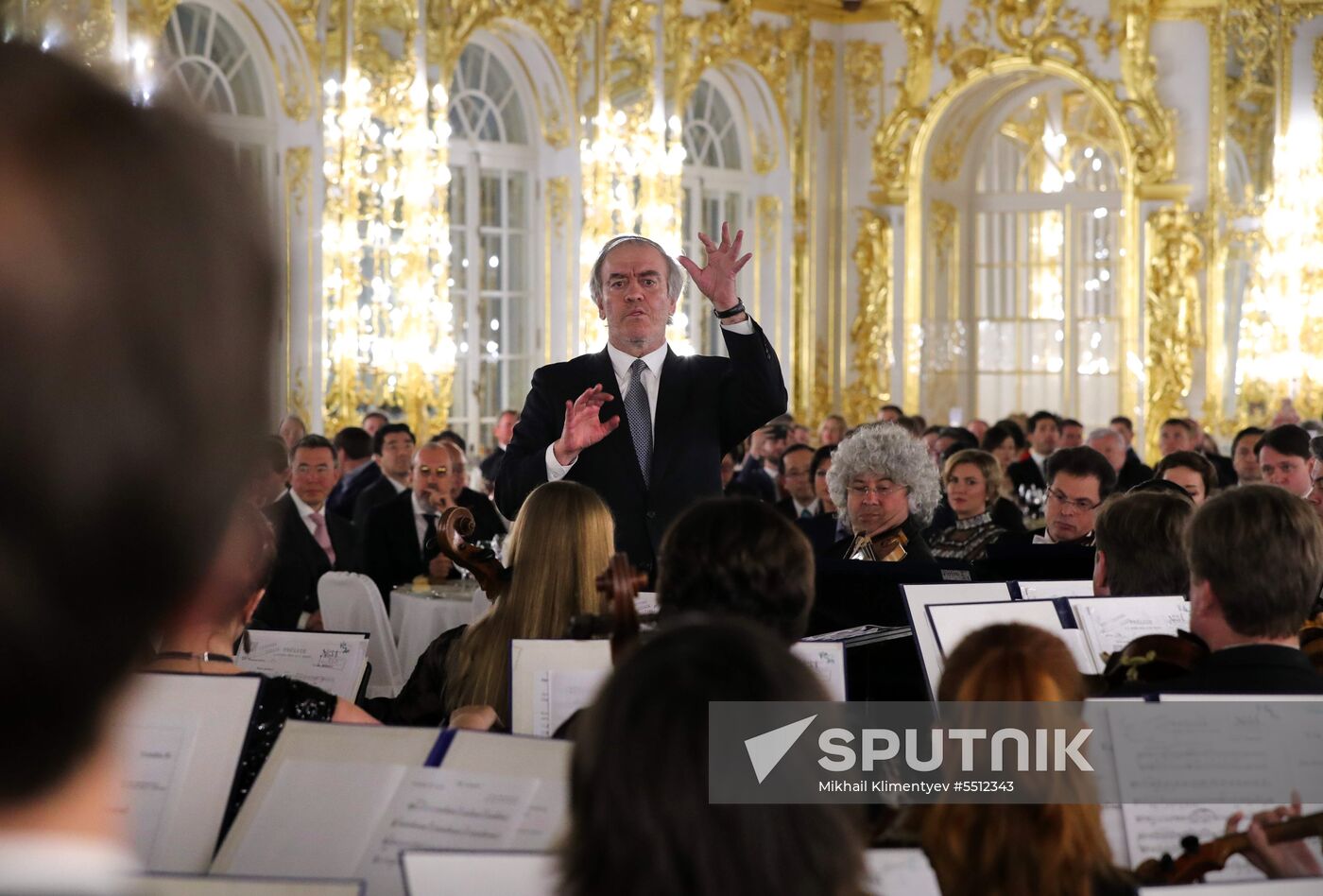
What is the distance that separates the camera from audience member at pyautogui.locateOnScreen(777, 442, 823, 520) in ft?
28.2

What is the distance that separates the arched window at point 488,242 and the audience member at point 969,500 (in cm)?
586

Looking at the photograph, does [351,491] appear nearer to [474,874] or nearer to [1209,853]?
[1209,853]

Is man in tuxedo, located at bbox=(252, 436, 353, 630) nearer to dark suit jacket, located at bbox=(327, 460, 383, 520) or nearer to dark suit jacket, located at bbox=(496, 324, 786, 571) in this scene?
dark suit jacket, located at bbox=(327, 460, 383, 520)

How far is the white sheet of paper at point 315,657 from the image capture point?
342 cm

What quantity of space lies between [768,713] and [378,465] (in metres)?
7.64

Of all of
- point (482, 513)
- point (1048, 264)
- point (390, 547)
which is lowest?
point (390, 547)

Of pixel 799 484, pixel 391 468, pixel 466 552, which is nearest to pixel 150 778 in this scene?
pixel 466 552

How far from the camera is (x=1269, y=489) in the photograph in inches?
108

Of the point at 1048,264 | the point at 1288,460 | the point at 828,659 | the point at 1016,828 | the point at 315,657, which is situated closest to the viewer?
the point at 1016,828

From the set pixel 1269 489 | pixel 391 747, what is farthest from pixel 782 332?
pixel 391 747

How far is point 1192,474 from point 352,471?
15.2ft

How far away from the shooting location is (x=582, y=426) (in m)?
3.50

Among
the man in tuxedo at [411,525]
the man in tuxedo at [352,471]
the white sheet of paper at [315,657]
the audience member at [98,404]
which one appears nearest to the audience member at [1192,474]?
the man in tuxedo at [411,525]

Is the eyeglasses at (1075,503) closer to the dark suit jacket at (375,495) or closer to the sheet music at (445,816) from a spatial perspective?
the dark suit jacket at (375,495)
